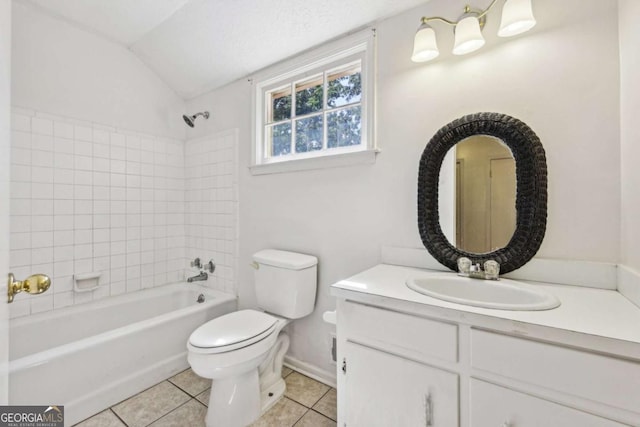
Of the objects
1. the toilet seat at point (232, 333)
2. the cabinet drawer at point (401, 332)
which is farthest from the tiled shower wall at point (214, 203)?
the cabinet drawer at point (401, 332)

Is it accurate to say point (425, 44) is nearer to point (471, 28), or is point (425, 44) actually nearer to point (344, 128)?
point (471, 28)

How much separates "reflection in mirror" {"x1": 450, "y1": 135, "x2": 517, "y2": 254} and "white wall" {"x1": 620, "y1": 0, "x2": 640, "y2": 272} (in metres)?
0.33

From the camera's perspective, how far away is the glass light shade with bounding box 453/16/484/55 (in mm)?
1156

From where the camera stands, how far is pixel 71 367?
4.60 feet

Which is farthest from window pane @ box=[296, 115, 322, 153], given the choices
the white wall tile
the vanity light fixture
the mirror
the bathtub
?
the white wall tile

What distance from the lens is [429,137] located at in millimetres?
1385

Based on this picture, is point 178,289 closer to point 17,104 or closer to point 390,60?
point 17,104

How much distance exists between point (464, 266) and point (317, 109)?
1.33m

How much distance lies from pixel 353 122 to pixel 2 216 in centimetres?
154

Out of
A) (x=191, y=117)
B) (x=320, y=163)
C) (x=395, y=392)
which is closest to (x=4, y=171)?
(x=395, y=392)

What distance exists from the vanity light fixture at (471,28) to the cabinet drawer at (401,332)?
3.82ft

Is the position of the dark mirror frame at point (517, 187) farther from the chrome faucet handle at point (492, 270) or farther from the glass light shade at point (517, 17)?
the glass light shade at point (517, 17)

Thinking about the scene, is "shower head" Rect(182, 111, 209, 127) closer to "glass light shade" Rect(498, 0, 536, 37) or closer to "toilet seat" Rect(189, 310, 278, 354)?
"toilet seat" Rect(189, 310, 278, 354)

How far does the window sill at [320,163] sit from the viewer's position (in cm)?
155
